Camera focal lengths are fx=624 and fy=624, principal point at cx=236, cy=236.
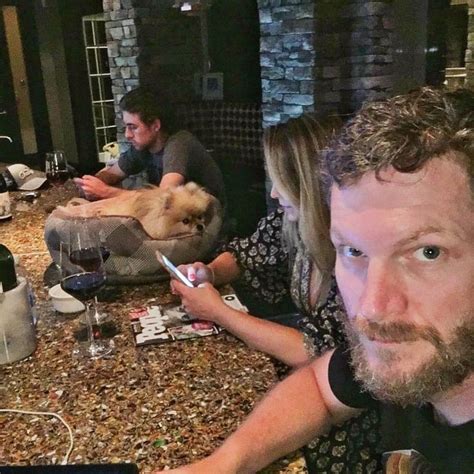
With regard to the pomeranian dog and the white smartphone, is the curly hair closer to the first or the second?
the white smartphone

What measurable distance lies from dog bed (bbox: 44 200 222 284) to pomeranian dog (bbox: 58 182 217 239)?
0.16 ft

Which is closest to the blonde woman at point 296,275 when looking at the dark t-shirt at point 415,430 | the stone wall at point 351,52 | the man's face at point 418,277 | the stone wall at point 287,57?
the dark t-shirt at point 415,430

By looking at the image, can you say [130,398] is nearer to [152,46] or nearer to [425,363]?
[425,363]

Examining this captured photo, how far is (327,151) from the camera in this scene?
3.16 feet

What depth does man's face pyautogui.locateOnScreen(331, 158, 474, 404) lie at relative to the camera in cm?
78

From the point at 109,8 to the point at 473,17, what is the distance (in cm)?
266

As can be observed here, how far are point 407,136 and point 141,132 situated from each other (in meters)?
2.76

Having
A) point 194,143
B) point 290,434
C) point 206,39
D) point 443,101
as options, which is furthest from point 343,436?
point 206,39

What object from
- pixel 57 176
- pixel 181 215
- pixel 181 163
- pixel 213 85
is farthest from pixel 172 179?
pixel 213 85

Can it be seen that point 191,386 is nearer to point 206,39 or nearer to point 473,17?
point 473,17

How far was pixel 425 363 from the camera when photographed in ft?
2.67

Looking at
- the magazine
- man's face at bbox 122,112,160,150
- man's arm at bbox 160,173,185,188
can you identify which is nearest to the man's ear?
man's face at bbox 122,112,160,150

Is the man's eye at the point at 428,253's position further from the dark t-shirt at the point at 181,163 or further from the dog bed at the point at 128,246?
the dark t-shirt at the point at 181,163

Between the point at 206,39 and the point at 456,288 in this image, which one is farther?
the point at 206,39
